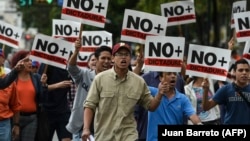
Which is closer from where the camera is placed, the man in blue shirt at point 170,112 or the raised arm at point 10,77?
the man in blue shirt at point 170,112

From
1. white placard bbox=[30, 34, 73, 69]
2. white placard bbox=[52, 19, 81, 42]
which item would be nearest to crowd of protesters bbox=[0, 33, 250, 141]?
white placard bbox=[30, 34, 73, 69]

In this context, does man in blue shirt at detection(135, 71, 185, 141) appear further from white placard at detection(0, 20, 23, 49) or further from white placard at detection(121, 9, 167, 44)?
white placard at detection(0, 20, 23, 49)

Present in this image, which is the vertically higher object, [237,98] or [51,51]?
[51,51]

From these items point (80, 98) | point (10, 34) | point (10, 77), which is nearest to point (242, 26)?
point (80, 98)

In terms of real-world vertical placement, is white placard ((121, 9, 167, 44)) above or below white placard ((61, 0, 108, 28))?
below

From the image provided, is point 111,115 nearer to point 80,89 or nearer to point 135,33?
point 80,89

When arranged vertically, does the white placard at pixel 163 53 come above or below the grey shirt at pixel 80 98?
above

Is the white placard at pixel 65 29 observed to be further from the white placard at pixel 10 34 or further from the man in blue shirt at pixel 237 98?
the man in blue shirt at pixel 237 98

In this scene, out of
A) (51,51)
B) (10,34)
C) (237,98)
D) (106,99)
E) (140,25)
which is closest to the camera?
(106,99)

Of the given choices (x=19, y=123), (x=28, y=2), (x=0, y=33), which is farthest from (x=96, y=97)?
(x=28, y=2)

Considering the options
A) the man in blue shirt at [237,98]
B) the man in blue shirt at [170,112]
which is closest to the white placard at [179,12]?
the man in blue shirt at [237,98]

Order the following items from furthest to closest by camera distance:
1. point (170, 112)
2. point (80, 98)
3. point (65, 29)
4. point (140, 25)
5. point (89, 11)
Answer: point (65, 29)
point (89, 11)
point (140, 25)
point (80, 98)
point (170, 112)

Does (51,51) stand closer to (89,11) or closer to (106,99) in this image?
(89,11)

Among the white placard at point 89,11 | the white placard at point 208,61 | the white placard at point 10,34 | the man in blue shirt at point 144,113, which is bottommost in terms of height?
the man in blue shirt at point 144,113
